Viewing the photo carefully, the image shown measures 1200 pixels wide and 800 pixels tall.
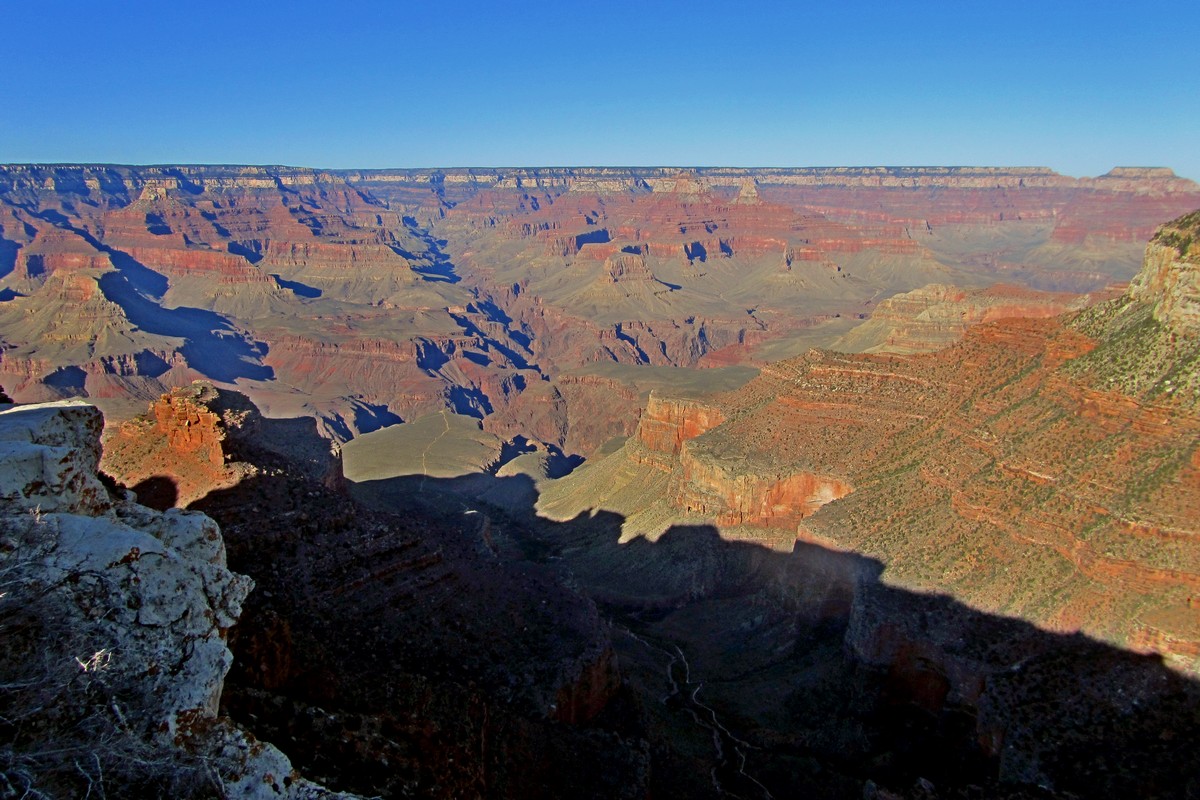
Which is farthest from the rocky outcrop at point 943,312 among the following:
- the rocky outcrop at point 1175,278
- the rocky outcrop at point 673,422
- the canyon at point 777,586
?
the rocky outcrop at point 1175,278

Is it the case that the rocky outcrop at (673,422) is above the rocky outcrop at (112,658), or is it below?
below

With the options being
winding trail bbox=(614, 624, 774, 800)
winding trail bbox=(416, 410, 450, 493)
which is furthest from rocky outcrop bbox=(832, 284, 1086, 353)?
winding trail bbox=(614, 624, 774, 800)

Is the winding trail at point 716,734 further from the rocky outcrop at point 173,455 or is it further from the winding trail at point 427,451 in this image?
the winding trail at point 427,451

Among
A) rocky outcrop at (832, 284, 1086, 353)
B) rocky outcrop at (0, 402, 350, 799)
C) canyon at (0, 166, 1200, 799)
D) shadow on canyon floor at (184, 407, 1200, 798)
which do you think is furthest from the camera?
rocky outcrop at (832, 284, 1086, 353)

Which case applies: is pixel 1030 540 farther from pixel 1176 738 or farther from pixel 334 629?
pixel 334 629

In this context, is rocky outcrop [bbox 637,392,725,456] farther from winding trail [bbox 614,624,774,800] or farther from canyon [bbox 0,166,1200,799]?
winding trail [bbox 614,624,774,800]

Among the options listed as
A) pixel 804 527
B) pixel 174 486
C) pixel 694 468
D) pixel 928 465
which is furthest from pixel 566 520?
pixel 174 486
